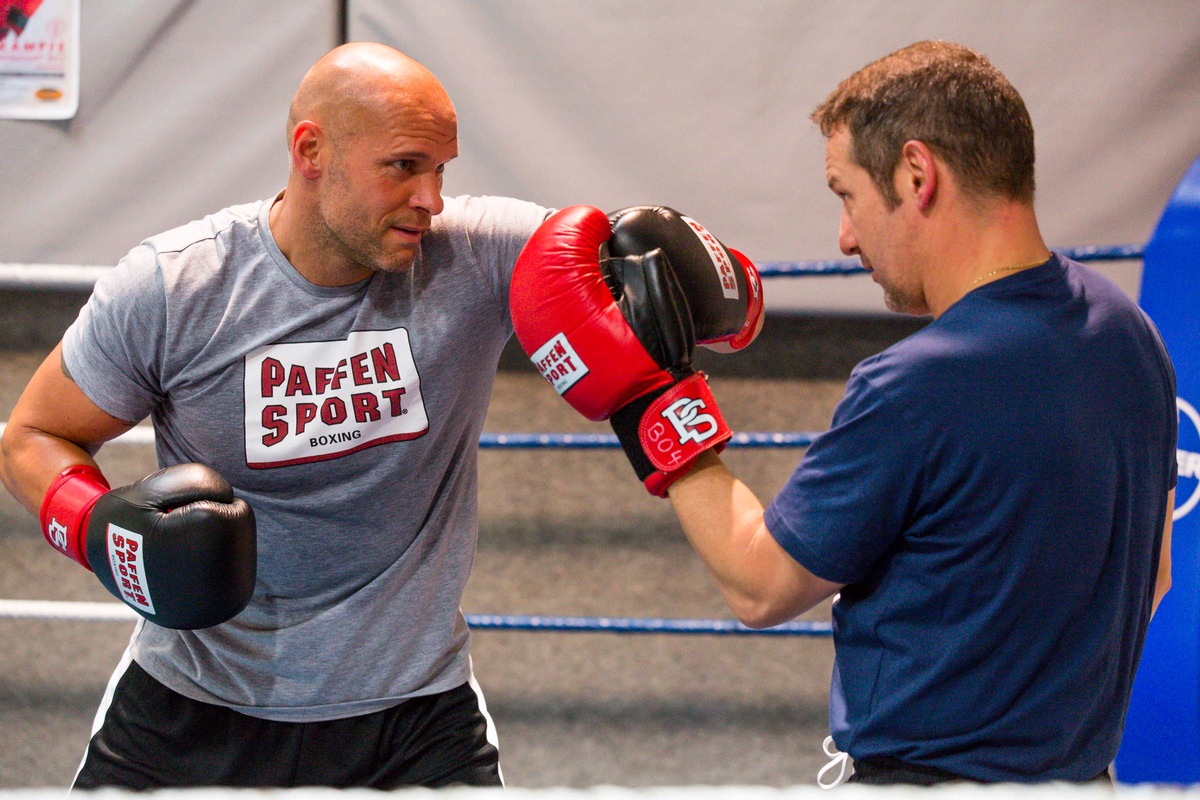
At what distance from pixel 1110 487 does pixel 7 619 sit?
2464mm

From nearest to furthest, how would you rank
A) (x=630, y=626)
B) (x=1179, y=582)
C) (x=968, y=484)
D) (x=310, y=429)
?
(x=968, y=484) → (x=310, y=429) → (x=1179, y=582) → (x=630, y=626)

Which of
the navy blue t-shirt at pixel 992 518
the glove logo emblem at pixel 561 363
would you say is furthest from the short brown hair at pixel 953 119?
the glove logo emblem at pixel 561 363

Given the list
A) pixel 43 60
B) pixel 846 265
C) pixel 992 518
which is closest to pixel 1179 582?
pixel 846 265

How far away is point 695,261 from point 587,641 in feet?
4.65

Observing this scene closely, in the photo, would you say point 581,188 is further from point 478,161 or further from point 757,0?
point 757,0

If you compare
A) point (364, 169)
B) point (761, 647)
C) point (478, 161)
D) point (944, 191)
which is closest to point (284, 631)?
point (364, 169)

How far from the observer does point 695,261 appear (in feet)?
4.23

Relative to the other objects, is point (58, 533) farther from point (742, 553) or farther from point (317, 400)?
point (742, 553)

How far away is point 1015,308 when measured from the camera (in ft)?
3.22

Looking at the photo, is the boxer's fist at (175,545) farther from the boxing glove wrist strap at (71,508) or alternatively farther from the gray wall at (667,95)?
the gray wall at (667,95)

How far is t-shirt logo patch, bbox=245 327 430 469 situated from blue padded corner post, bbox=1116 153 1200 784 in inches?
49.1

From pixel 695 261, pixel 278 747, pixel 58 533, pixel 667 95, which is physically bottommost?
pixel 278 747

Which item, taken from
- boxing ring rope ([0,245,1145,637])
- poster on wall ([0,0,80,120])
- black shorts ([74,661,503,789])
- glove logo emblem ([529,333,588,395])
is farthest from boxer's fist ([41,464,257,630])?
poster on wall ([0,0,80,120])

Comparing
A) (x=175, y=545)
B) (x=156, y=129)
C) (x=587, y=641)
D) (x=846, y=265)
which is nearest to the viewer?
(x=175, y=545)
